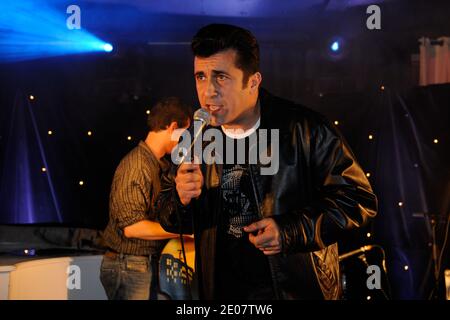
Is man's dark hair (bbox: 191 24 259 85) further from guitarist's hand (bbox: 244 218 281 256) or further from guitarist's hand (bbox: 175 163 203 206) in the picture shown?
guitarist's hand (bbox: 244 218 281 256)

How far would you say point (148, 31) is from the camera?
5.48 meters

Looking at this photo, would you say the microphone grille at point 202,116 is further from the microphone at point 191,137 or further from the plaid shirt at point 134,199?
the plaid shirt at point 134,199

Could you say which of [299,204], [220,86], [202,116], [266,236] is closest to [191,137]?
[202,116]

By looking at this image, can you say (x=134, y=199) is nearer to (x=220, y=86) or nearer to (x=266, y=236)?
(x=220, y=86)

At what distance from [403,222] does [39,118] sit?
3.46 meters

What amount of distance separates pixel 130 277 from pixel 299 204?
1.71 metres

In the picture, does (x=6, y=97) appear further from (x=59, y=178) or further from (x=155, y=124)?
(x=155, y=124)

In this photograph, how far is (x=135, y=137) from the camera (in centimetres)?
537

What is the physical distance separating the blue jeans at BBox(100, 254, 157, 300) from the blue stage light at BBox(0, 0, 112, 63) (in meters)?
2.22

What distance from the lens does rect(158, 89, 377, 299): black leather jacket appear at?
268cm

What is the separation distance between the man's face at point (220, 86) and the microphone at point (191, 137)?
19 cm

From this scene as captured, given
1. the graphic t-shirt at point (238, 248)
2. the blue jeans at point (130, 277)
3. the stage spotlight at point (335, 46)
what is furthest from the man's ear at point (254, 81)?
the stage spotlight at point (335, 46)

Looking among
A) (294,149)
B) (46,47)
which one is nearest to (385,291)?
(294,149)

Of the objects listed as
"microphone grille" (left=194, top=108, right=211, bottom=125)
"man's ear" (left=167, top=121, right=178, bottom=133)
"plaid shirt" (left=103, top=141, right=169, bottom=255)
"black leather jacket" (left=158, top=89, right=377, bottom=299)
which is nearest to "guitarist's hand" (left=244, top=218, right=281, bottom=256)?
"black leather jacket" (left=158, top=89, right=377, bottom=299)
